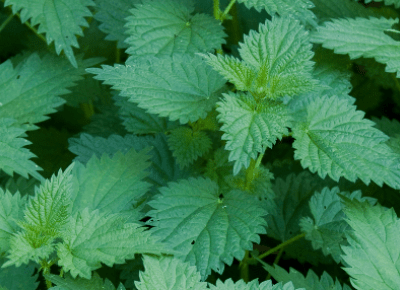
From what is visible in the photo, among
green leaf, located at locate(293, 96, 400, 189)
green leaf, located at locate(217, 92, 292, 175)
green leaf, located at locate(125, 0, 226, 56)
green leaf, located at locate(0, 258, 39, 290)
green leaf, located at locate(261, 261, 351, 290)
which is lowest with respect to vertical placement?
green leaf, located at locate(261, 261, 351, 290)

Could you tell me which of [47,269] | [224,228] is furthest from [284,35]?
[47,269]

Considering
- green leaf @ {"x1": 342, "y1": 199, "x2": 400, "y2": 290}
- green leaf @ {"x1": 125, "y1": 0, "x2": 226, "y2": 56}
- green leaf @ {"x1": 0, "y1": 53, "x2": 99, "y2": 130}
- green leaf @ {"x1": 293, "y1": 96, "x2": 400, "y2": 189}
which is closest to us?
green leaf @ {"x1": 342, "y1": 199, "x2": 400, "y2": 290}

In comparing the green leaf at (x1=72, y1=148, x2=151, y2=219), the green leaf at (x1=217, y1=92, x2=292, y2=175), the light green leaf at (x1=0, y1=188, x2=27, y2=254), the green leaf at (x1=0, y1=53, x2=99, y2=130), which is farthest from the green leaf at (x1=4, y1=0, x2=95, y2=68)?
the green leaf at (x1=217, y1=92, x2=292, y2=175)

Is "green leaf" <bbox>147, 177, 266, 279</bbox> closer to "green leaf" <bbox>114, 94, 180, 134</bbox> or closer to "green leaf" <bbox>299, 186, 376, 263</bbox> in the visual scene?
"green leaf" <bbox>299, 186, 376, 263</bbox>

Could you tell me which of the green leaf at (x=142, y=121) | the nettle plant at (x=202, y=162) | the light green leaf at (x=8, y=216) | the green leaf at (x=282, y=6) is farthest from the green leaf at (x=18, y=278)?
the green leaf at (x=282, y=6)

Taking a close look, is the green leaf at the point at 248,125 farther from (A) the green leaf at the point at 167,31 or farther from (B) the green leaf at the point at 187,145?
(A) the green leaf at the point at 167,31

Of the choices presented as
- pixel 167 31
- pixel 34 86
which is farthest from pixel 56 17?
pixel 167 31
